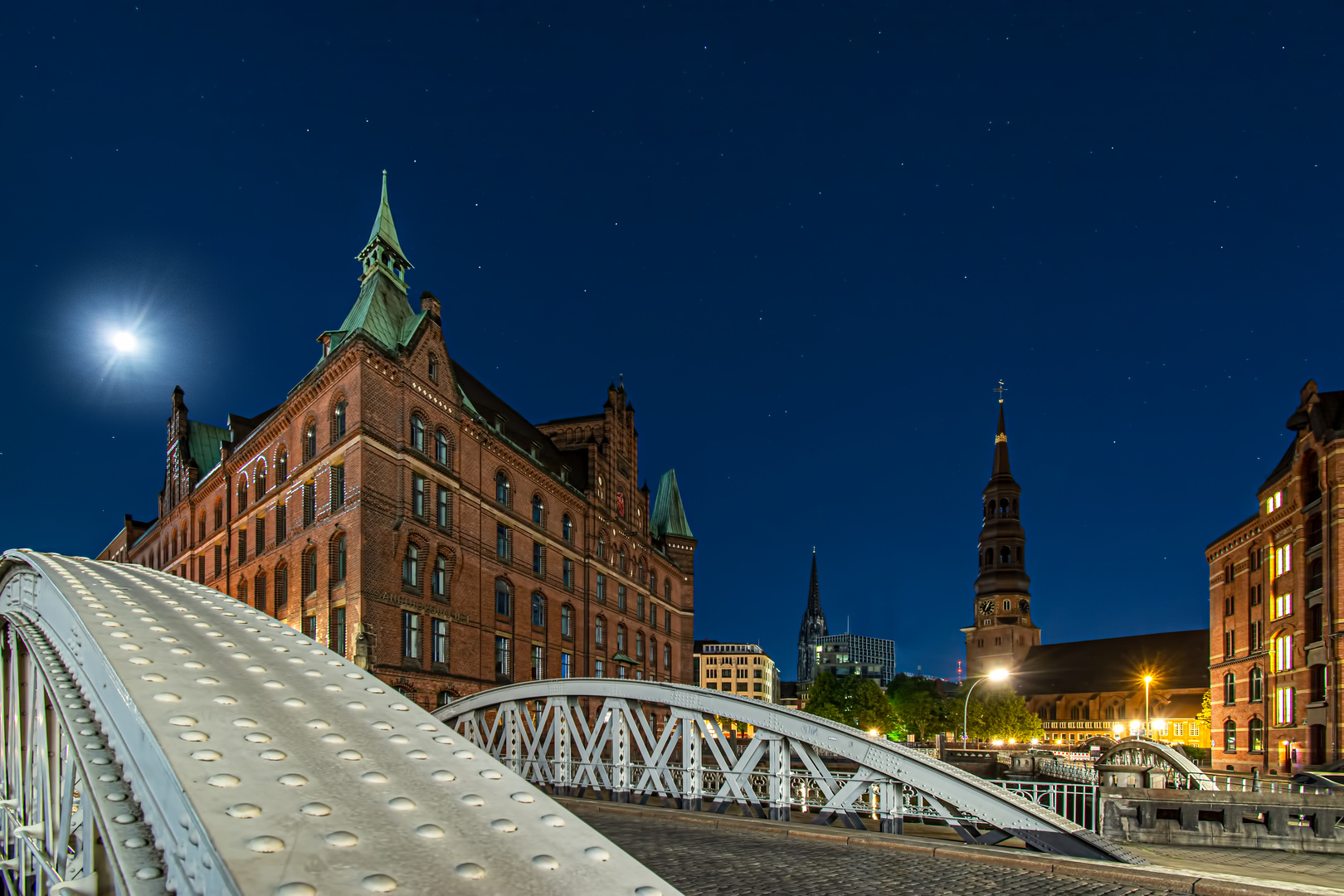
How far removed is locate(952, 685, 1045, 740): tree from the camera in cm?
8294

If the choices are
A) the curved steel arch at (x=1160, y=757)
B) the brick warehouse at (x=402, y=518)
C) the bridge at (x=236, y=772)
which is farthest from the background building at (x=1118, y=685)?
the bridge at (x=236, y=772)

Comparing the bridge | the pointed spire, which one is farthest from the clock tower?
the bridge

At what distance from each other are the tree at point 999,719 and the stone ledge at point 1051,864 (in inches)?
2985

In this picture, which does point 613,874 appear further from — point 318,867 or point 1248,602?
point 1248,602

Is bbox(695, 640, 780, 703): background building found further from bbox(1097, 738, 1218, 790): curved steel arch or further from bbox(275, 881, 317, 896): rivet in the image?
bbox(275, 881, 317, 896): rivet

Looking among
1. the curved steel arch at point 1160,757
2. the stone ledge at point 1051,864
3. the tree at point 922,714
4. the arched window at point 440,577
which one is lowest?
the tree at point 922,714

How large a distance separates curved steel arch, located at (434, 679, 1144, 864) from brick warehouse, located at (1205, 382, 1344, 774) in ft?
125

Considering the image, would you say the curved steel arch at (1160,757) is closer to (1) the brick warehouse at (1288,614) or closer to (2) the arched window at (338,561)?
(1) the brick warehouse at (1288,614)

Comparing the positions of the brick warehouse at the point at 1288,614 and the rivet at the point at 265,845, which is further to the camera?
the brick warehouse at the point at 1288,614

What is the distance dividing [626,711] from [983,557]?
369 feet

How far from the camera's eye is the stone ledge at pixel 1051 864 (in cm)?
871

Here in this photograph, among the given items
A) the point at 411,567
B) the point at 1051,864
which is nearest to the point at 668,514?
the point at 411,567

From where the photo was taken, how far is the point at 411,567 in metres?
30.3

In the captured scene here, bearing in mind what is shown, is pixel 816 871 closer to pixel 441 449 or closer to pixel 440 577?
pixel 440 577
